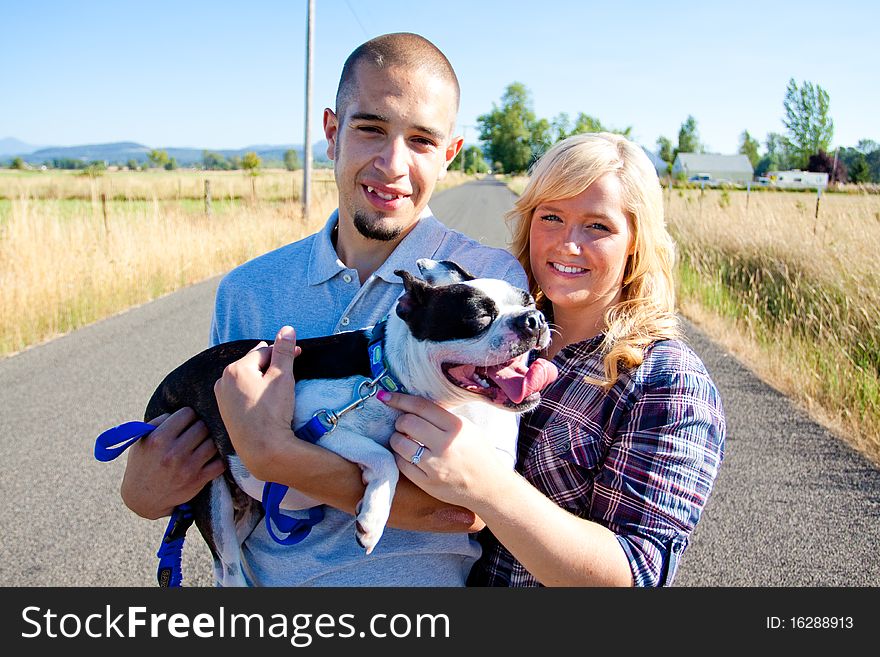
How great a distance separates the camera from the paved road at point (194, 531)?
12.5 ft

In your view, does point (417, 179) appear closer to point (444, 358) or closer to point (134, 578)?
point (444, 358)

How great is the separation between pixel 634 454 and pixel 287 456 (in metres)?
1.04

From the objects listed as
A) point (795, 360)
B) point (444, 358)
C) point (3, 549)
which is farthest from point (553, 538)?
point (795, 360)

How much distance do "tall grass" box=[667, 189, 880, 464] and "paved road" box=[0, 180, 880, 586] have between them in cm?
35

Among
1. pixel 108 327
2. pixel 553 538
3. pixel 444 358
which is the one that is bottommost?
pixel 108 327

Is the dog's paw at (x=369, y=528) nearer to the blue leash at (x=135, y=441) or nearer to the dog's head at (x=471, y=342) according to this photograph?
the dog's head at (x=471, y=342)

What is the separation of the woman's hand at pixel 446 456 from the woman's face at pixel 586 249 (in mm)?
733

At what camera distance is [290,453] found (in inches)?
79.7

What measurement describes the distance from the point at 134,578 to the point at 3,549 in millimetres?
891

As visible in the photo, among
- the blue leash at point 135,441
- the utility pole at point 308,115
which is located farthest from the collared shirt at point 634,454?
the utility pole at point 308,115

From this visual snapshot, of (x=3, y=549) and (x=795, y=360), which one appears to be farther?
(x=795, y=360)

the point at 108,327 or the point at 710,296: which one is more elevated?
the point at 710,296

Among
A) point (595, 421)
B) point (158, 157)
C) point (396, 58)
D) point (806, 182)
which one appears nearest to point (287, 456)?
point (595, 421)

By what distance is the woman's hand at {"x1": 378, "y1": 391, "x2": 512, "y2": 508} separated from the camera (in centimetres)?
194
